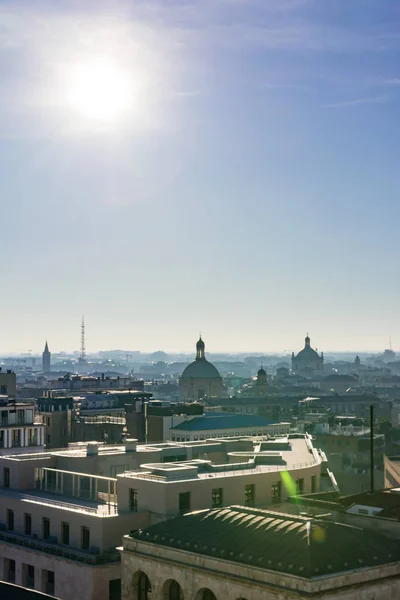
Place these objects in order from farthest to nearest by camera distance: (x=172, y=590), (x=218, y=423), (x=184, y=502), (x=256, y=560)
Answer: (x=218, y=423)
(x=184, y=502)
(x=172, y=590)
(x=256, y=560)

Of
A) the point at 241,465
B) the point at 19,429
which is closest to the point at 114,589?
the point at 241,465

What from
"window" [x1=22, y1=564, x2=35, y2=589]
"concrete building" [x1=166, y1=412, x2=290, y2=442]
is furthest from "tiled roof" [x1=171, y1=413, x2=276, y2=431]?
"window" [x1=22, y1=564, x2=35, y2=589]

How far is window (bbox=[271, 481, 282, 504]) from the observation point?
6656 centimetres

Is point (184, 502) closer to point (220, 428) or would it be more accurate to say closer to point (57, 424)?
point (220, 428)

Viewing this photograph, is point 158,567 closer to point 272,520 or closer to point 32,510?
point 272,520

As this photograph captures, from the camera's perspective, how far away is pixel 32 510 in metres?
66.4

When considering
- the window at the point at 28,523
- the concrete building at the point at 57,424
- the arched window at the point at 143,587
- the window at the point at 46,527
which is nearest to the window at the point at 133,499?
the window at the point at 46,527

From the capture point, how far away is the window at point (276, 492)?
6656cm

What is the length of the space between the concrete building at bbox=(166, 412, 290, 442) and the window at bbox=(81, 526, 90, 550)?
53.7m

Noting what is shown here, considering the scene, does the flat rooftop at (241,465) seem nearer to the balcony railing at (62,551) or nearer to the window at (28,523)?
the balcony railing at (62,551)

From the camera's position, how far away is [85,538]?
200ft

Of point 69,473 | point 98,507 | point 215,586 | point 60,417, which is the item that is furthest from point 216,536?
point 60,417

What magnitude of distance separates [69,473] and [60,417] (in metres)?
61.7

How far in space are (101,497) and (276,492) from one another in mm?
11524
